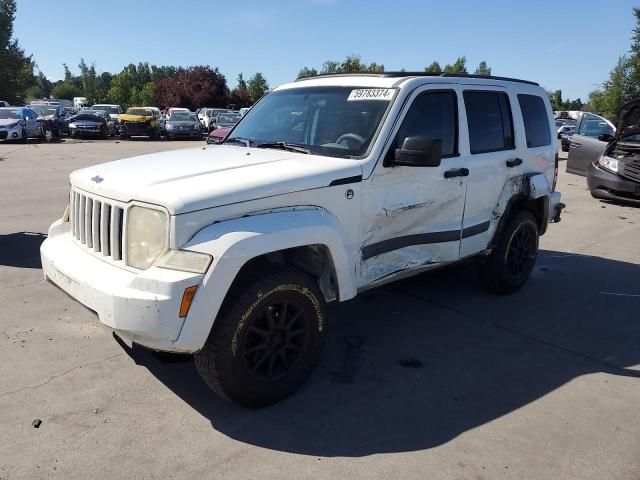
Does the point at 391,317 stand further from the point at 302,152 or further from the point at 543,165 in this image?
the point at 543,165

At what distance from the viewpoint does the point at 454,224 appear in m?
4.56

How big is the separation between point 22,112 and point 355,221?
2393cm

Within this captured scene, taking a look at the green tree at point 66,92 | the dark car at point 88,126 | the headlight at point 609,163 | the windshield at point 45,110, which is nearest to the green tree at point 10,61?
the windshield at point 45,110

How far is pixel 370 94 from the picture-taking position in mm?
4066

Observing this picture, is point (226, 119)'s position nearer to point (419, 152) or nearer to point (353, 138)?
point (353, 138)

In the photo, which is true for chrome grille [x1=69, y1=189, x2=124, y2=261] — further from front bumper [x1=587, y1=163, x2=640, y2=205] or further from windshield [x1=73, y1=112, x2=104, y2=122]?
windshield [x1=73, y1=112, x2=104, y2=122]

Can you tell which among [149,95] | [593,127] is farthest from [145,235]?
[149,95]

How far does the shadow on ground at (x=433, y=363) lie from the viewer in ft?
10.4

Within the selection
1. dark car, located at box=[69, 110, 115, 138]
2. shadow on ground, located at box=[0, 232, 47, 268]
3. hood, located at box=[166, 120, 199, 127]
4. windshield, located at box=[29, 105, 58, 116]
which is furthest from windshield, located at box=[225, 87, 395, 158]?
windshield, located at box=[29, 105, 58, 116]

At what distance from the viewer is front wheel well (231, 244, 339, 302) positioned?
3366 mm

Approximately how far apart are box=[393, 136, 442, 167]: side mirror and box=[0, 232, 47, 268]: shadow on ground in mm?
4174

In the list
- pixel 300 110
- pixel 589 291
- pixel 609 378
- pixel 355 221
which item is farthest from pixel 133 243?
pixel 589 291

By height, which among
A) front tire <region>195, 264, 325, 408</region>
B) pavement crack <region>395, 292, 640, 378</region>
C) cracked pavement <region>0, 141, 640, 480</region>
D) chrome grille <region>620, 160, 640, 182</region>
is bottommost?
cracked pavement <region>0, 141, 640, 480</region>

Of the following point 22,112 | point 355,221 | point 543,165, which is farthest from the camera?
point 22,112
